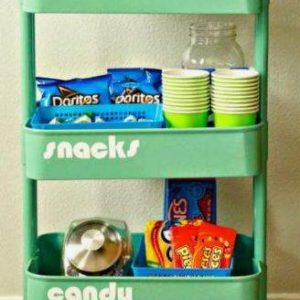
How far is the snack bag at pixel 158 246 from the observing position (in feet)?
4.25

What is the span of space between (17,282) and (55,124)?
495 mm

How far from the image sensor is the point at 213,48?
4.40ft

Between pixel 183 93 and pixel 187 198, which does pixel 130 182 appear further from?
pixel 183 93

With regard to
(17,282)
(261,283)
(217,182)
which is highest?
(217,182)

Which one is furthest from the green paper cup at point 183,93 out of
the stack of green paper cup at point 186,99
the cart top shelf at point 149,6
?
the cart top shelf at point 149,6

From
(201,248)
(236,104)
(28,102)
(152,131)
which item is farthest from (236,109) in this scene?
(28,102)

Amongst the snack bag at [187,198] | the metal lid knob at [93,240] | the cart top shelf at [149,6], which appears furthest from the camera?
the snack bag at [187,198]

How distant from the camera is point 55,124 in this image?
47.7 inches

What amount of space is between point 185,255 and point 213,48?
0.36m

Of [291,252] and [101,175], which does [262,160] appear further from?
[291,252]

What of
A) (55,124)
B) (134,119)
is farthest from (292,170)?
(55,124)

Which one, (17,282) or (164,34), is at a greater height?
(164,34)

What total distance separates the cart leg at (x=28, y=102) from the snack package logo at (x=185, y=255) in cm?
25

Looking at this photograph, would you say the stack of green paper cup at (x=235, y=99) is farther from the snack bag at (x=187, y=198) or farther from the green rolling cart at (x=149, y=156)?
the snack bag at (x=187, y=198)
